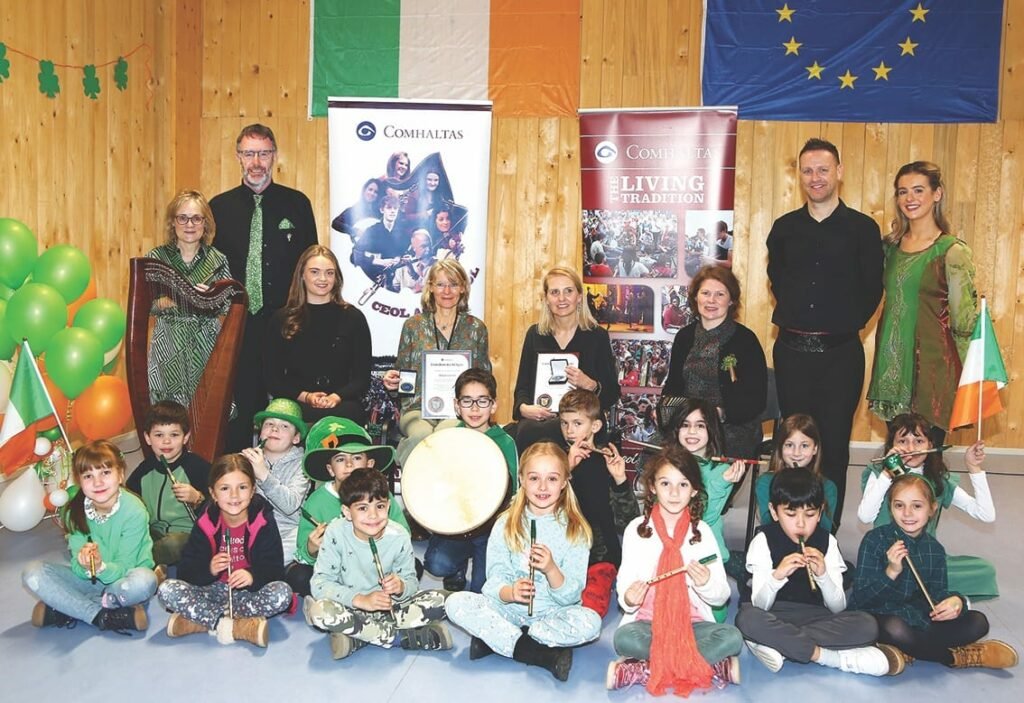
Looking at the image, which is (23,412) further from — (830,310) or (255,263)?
(830,310)

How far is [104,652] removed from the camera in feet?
10.0

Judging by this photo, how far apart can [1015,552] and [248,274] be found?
152 inches

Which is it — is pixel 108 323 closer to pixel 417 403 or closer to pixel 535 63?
pixel 417 403

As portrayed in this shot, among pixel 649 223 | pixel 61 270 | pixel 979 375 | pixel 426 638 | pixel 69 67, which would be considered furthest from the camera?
pixel 649 223

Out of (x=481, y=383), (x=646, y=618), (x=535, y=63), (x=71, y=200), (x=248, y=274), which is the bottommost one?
(x=646, y=618)

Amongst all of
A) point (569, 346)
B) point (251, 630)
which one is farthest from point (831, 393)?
point (251, 630)

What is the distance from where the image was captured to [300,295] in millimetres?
4602

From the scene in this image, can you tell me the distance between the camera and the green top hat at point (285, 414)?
12.7 feet

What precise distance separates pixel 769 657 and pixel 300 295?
8.94ft

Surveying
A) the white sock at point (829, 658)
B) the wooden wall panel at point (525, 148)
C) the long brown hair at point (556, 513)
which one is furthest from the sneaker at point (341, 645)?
the wooden wall panel at point (525, 148)

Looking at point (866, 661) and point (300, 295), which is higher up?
point (300, 295)

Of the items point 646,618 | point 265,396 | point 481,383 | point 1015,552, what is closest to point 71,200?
point 265,396

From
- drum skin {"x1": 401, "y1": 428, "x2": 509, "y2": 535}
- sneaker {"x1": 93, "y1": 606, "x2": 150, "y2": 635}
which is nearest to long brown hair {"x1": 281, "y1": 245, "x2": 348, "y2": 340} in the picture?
drum skin {"x1": 401, "y1": 428, "x2": 509, "y2": 535}

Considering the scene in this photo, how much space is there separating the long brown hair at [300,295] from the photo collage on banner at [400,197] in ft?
5.17
